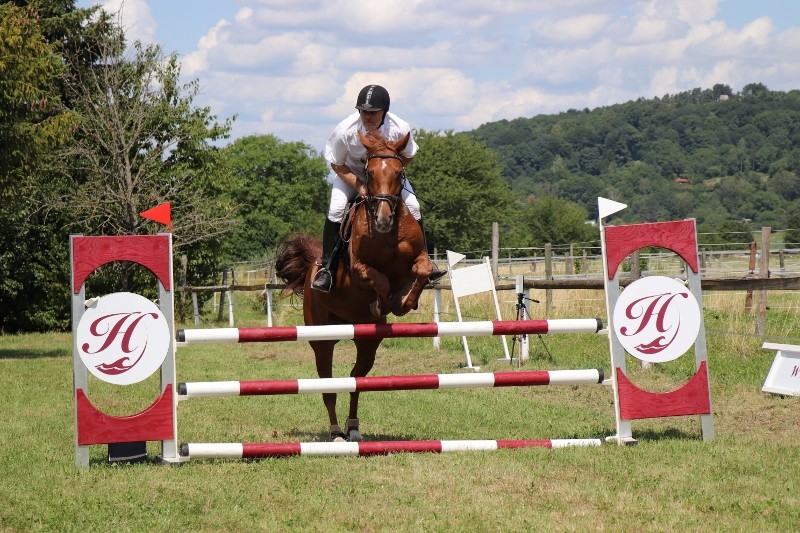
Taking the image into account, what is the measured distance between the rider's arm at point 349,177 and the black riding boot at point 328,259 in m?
0.37

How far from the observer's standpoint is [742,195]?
9962 cm

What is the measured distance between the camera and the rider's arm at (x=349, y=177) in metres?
6.51

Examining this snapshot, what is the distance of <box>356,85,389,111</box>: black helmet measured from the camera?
6516 mm

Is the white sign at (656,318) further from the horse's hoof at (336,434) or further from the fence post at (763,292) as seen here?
the fence post at (763,292)

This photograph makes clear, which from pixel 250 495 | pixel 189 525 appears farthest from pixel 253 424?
pixel 189 525

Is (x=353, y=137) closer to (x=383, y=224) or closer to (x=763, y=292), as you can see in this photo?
(x=383, y=224)

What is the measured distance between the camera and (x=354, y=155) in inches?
270

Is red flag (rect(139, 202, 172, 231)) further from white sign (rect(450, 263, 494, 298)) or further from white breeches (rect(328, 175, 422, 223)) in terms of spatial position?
white sign (rect(450, 263, 494, 298))

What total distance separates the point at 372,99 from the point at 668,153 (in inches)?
5276

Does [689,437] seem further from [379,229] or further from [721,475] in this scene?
[379,229]

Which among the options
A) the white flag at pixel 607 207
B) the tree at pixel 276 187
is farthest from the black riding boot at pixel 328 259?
the tree at pixel 276 187

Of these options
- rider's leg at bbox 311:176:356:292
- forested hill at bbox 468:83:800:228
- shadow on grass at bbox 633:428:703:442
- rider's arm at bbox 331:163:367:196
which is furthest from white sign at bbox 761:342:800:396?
forested hill at bbox 468:83:800:228

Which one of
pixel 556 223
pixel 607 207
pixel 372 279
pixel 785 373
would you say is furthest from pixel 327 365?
pixel 556 223

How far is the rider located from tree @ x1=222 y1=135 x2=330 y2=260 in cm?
6324
